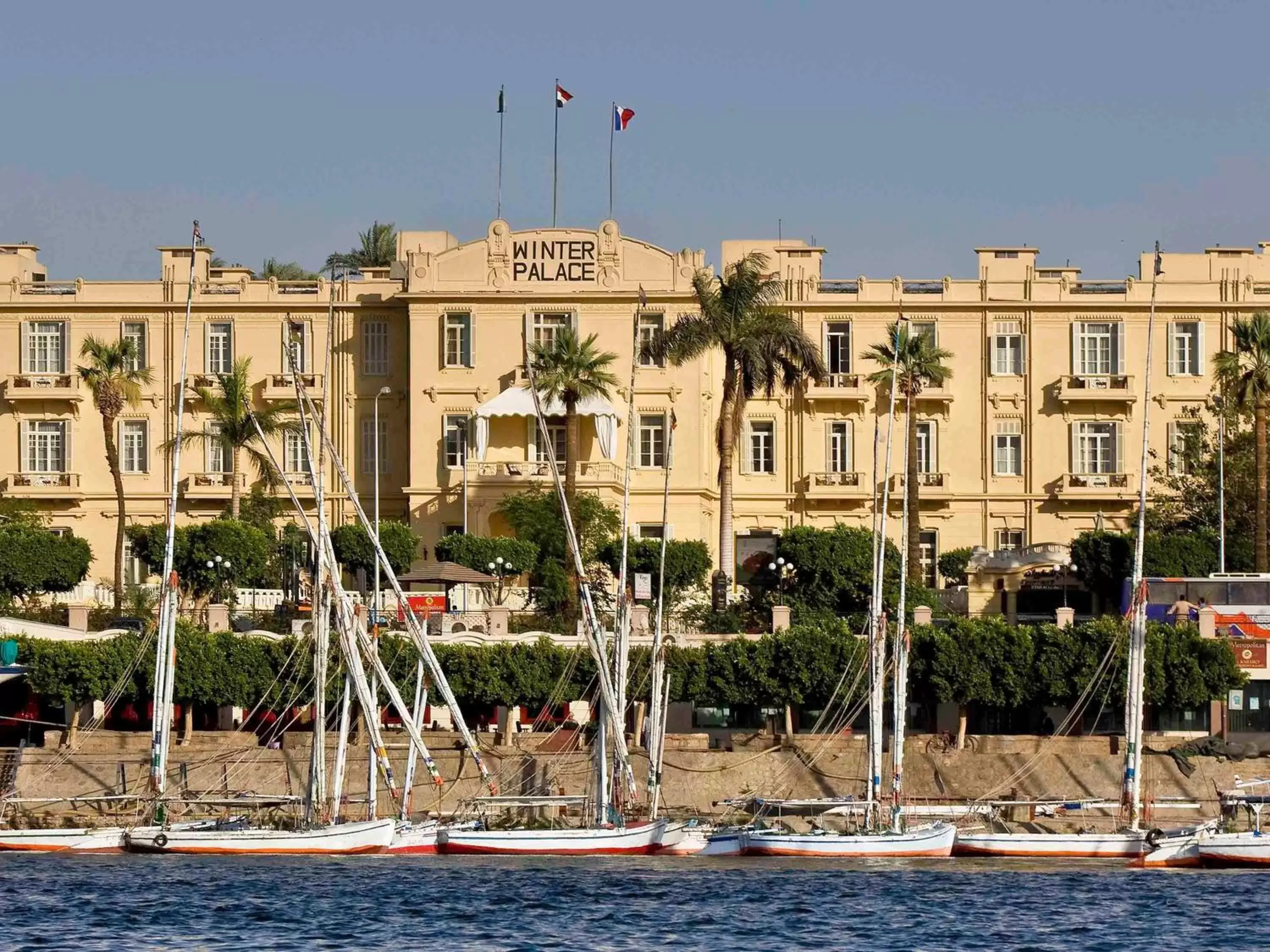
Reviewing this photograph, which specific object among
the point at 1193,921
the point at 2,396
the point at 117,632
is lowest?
the point at 1193,921

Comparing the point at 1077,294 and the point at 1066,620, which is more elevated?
the point at 1077,294

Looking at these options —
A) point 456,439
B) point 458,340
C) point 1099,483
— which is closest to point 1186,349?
point 1099,483

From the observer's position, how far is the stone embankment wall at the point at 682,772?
7494 cm

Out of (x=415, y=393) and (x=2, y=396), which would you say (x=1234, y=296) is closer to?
(x=415, y=393)

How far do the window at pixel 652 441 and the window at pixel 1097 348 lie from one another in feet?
51.8

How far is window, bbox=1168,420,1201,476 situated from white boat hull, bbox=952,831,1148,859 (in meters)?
32.6

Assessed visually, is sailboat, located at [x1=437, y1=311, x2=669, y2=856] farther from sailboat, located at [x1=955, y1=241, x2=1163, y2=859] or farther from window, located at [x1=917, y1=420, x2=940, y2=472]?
window, located at [x1=917, y1=420, x2=940, y2=472]

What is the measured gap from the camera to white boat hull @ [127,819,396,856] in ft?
222

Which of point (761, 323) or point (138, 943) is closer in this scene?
point (138, 943)

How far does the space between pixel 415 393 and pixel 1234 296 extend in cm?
3006

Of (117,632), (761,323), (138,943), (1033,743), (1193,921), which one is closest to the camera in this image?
(138,943)

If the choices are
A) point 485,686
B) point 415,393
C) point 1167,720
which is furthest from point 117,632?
point 1167,720

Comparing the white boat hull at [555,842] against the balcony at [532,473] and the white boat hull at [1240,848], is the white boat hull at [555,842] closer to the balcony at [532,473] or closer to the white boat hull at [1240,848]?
the white boat hull at [1240,848]

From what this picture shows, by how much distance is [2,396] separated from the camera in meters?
105
